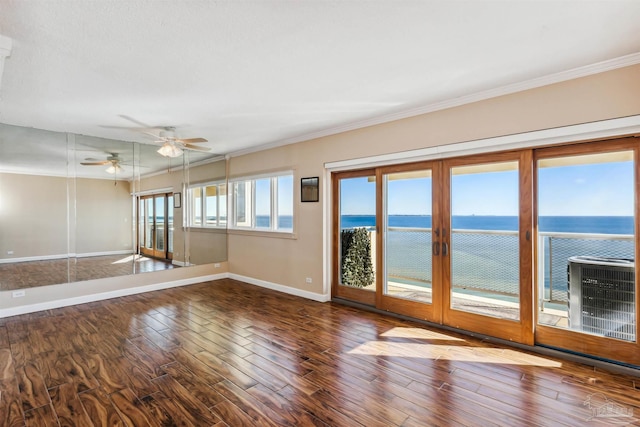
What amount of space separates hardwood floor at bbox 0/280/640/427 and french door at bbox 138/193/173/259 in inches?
73.5

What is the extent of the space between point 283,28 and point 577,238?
333cm

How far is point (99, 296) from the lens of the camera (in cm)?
496

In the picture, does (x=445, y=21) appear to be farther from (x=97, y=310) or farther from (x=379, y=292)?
(x=97, y=310)

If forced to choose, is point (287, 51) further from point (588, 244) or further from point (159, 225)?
point (159, 225)

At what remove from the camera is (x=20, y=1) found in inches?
73.9

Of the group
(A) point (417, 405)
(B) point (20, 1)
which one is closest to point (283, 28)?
(B) point (20, 1)

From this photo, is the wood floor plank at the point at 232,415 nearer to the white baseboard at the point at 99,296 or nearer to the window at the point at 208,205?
the white baseboard at the point at 99,296

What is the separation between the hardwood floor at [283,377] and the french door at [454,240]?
0.34 metres

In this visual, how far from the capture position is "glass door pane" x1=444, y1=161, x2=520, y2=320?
131 inches

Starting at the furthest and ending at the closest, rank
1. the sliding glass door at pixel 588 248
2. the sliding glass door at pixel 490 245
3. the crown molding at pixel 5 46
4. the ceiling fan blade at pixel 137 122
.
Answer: the ceiling fan blade at pixel 137 122 → the sliding glass door at pixel 490 245 → the sliding glass door at pixel 588 248 → the crown molding at pixel 5 46

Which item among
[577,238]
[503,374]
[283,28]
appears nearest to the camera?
[283,28]

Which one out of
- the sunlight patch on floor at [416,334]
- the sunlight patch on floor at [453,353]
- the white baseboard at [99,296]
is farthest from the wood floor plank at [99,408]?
the white baseboard at [99,296]

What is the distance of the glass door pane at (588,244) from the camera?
2.78 metres

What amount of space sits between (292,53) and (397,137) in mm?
1989
